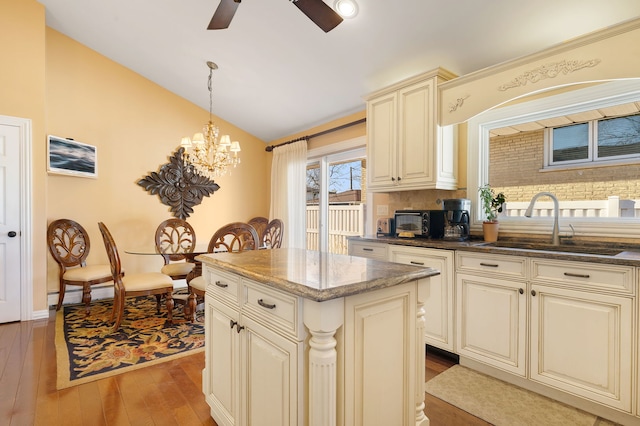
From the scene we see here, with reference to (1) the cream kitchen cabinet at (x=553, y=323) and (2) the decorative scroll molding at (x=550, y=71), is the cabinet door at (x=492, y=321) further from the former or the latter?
(2) the decorative scroll molding at (x=550, y=71)

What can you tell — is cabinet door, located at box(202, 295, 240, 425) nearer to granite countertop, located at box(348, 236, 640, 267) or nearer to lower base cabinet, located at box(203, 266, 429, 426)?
lower base cabinet, located at box(203, 266, 429, 426)

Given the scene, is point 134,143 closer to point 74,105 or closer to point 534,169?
point 74,105

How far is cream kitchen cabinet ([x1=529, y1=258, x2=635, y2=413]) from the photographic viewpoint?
5.83 feet

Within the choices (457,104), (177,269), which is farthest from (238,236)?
(457,104)

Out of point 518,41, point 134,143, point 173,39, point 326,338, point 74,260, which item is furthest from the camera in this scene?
point 134,143

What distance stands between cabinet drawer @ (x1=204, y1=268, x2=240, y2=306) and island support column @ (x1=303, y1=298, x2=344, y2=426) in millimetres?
539

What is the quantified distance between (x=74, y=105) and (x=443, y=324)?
16.1 ft

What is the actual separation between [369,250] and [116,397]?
219 centimetres

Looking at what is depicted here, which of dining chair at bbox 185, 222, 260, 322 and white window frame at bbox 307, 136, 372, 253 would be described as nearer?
dining chair at bbox 185, 222, 260, 322

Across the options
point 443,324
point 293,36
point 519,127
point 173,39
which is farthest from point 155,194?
point 519,127

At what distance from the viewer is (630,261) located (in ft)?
5.66

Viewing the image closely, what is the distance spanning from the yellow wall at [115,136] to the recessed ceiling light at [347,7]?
3307mm

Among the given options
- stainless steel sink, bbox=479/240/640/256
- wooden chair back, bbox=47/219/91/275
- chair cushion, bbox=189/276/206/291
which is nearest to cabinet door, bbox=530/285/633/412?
stainless steel sink, bbox=479/240/640/256

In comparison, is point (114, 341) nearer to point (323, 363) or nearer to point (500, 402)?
point (323, 363)
